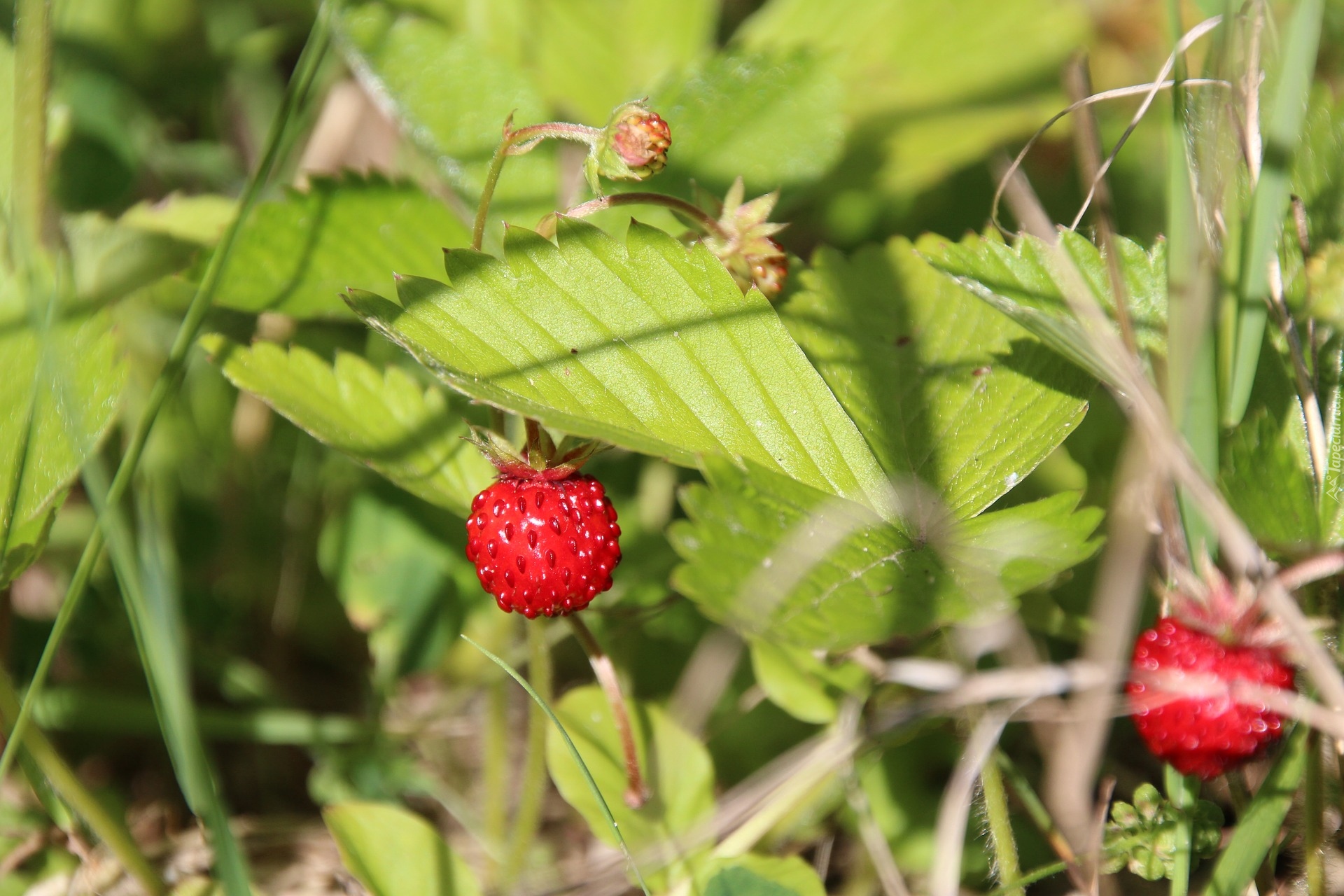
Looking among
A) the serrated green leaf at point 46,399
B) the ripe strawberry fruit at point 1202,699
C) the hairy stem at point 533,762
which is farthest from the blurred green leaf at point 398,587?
the ripe strawberry fruit at point 1202,699

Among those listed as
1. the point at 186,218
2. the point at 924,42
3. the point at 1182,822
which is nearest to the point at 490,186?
the point at 186,218

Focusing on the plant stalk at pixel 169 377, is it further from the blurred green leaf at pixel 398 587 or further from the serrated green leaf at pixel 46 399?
the blurred green leaf at pixel 398 587

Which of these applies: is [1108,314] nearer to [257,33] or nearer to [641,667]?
[641,667]

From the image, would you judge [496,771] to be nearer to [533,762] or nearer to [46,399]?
A: [533,762]

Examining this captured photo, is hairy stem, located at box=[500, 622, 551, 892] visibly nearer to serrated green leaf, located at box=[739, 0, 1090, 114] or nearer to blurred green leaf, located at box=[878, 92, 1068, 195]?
blurred green leaf, located at box=[878, 92, 1068, 195]

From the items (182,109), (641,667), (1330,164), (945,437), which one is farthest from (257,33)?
(1330,164)
